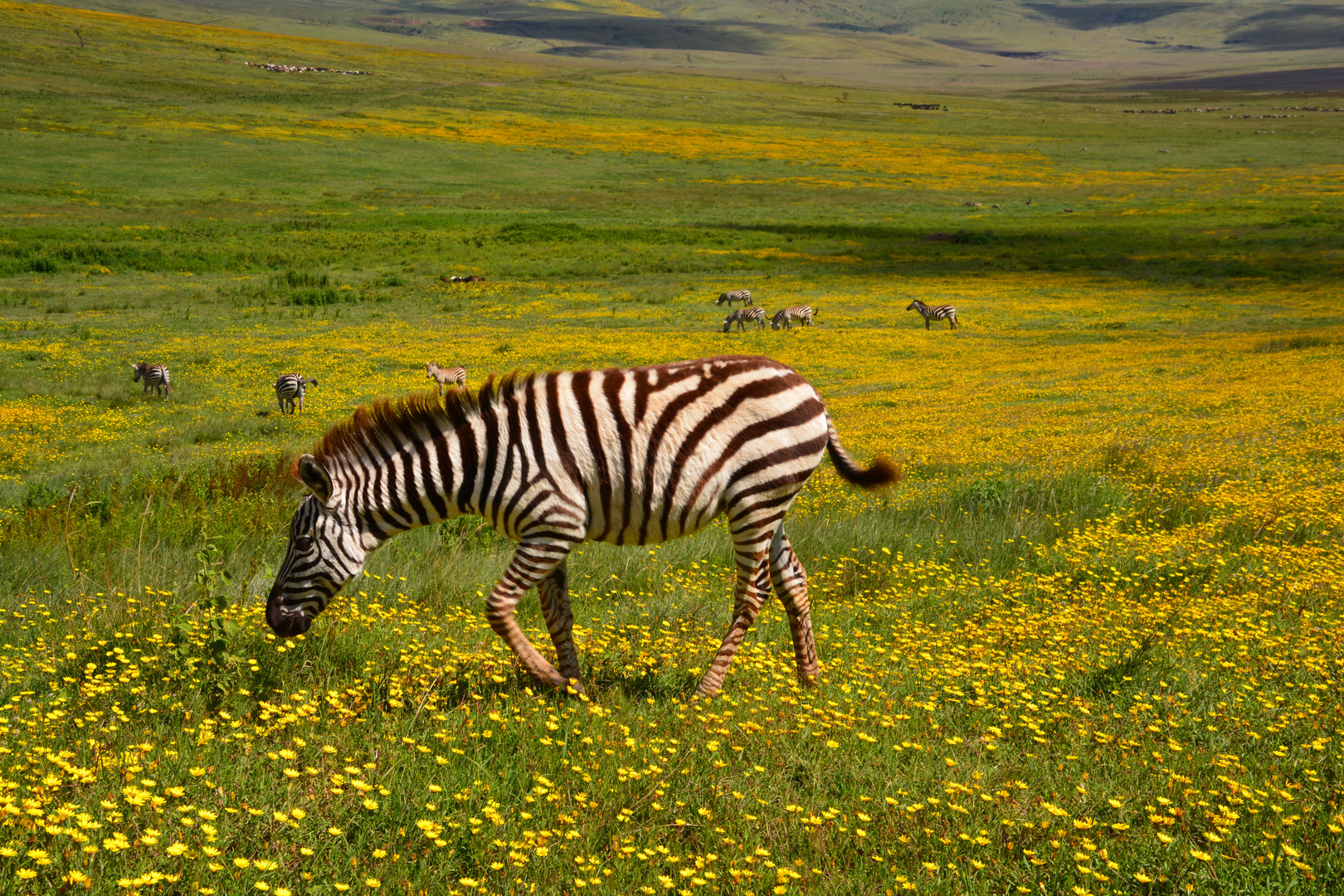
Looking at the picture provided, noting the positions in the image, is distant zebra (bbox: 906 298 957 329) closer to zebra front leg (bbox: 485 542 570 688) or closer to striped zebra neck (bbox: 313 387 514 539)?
striped zebra neck (bbox: 313 387 514 539)

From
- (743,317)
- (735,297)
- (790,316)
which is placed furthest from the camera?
(735,297)

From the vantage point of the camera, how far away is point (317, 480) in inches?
226

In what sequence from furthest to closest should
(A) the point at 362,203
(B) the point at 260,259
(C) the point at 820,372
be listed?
(A) the point at 362,203 < (B) the point at 260,259 < (C) the point at 820,372

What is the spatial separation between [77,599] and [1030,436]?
14.9 m

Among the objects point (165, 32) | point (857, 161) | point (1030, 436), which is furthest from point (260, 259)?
point (165, 32)

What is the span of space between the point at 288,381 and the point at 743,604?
64.5ft

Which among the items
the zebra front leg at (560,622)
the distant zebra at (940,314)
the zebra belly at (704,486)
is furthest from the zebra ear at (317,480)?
the distant zebra at (940,314)

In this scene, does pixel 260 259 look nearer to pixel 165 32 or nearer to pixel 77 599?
pixel 77 599

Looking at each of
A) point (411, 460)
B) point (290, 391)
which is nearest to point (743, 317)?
point (290, 391)

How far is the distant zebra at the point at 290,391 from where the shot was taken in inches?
916

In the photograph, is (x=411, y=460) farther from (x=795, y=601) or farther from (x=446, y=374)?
(x=446, y=374)

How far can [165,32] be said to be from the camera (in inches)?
6462

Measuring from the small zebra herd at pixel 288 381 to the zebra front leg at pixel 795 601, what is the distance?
1656 centimetres

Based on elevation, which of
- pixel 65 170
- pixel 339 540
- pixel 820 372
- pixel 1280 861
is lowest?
pixel 820 372
